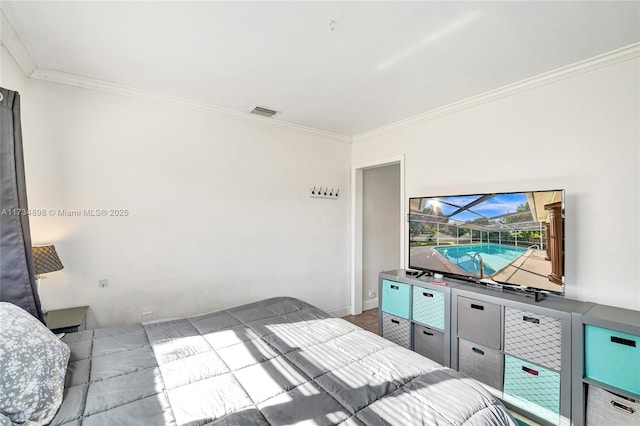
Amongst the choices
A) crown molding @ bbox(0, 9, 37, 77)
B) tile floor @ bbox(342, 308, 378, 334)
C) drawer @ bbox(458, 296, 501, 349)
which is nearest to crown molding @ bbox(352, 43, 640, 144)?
drawer @ bbox(458, 296, 501, 349)

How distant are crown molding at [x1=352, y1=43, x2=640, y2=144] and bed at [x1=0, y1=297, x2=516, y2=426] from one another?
240 cm

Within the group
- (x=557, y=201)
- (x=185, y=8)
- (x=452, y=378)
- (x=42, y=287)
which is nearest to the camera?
(x=452, y=378)

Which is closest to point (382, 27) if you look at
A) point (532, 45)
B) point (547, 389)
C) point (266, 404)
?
point (532, 45)

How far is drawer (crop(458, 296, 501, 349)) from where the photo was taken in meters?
2.20

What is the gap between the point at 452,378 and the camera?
1399mm

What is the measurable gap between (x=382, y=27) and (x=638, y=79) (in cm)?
180

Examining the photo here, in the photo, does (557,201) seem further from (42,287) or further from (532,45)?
(42,287)

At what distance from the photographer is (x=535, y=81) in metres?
2.40

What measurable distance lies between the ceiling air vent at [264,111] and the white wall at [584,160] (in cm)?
208

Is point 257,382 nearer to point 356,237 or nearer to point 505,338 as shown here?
point 505,338

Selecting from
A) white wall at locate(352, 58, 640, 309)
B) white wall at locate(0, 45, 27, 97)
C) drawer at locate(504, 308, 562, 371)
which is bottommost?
drawer at locate(504, 308, 562, 371)

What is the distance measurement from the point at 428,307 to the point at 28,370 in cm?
264

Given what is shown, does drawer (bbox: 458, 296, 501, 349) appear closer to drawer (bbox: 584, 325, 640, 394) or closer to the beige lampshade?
drawer (bbox: 584, 325, 640, 394)

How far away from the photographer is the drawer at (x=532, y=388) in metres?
1.92
